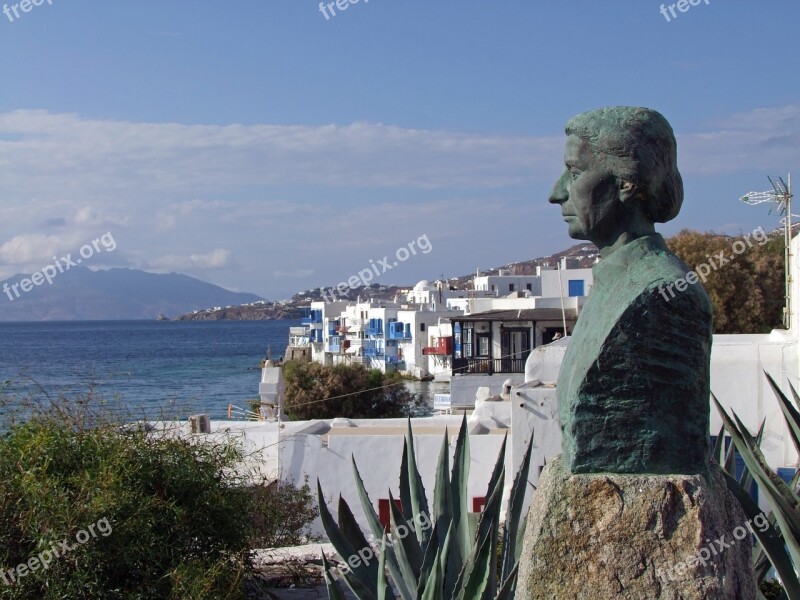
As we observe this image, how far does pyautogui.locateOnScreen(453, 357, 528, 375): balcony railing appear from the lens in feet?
98.4

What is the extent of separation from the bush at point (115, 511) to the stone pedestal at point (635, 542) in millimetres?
3623

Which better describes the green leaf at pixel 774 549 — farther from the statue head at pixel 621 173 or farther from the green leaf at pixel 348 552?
the green leaf at pixel 348 552

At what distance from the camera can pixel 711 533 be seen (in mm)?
3146

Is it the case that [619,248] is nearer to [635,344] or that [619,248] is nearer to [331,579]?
[635,344]

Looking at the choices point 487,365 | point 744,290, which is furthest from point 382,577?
point 744,290

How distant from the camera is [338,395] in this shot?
38438 mm

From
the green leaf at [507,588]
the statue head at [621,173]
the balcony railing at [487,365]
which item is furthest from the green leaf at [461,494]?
the balcony railing at [487,365]

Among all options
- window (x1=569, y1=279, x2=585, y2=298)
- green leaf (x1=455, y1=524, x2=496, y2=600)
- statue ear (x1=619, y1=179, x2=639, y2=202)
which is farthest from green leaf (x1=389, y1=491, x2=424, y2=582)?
window (x1=569, y1=279, x2=585, y2=298)

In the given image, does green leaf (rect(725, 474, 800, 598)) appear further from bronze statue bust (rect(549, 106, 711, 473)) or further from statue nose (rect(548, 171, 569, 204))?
statue nose (rect(548, 171, 569, 204))

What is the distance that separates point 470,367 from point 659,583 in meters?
27.4

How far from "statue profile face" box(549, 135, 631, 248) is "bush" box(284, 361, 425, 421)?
106ft

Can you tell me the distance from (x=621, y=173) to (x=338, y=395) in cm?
3558

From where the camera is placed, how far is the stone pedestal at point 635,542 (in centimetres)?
311

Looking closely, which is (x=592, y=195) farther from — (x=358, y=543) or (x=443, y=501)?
(x=358, y=543)
